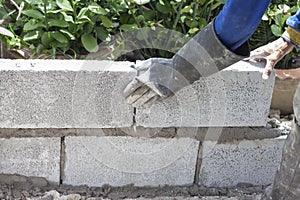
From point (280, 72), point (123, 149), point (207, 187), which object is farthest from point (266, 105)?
point (123, 149)

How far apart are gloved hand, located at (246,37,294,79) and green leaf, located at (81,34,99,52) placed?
28.0 inches

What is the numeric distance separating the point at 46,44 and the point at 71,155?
52 cm

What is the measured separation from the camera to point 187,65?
6.42 ft

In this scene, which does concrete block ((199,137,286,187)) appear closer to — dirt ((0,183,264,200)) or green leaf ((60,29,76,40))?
dirt ((0,183,264,200))

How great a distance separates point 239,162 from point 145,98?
703mm

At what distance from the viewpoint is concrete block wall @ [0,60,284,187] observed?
2359 millimetres

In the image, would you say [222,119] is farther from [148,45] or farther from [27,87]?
[27,87]

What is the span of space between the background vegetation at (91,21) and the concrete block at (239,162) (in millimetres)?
499

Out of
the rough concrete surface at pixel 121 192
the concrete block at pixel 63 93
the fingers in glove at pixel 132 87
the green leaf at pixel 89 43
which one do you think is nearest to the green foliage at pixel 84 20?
the green leaf at pixel 89 43

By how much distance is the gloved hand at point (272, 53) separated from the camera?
2.32 meters

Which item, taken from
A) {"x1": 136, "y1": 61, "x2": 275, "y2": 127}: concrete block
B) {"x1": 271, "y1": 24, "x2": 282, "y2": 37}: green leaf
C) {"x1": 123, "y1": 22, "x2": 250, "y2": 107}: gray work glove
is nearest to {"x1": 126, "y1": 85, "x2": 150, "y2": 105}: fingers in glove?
{"x1": 123, "y1": 22, "x2": 250, "y2": 107}: gray work glove

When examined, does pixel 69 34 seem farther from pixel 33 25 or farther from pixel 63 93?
pixel 63 93

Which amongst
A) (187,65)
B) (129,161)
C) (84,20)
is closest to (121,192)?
(129,161)

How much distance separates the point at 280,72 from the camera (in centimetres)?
278
